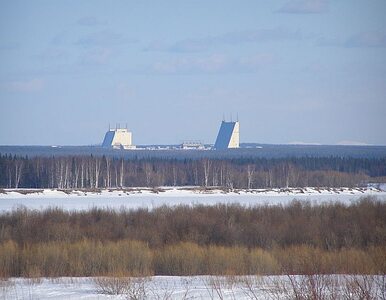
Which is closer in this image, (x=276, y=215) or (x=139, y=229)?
(x=139, y=229)

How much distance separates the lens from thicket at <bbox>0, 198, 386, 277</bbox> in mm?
19188

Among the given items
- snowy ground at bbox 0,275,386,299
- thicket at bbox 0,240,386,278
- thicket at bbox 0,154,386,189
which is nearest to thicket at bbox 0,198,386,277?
thicket at bbox 0,240,386,278

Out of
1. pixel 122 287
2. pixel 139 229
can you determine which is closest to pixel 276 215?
pixel 139 229

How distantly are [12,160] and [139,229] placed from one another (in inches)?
2012

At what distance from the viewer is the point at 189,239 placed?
92.5ft

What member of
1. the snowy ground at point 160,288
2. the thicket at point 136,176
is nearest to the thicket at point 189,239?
the snowy ground at point 160,288

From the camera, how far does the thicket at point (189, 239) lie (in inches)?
755

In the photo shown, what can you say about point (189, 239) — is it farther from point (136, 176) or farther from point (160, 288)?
point (136, 176)

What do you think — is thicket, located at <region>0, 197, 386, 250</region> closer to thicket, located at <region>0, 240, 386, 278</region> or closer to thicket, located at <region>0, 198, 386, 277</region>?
thicket, located at <region>0, 198, 386, 277</region>

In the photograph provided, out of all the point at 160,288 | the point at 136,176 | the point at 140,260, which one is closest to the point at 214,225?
the point at 140,260

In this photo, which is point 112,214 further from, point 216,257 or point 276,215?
point 216,257

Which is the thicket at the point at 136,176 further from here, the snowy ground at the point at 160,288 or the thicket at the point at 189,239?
the snowy ground at the point at 160,288

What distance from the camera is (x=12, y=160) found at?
257 feet

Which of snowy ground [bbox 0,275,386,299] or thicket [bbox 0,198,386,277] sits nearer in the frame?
snowy ground [bbox 0,275,386,299]
